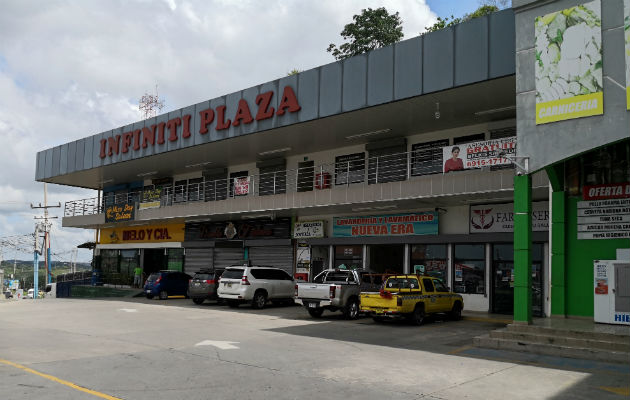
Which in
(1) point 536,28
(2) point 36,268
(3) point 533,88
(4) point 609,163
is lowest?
(2) point 36,268

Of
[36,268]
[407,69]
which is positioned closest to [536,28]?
[407,69]

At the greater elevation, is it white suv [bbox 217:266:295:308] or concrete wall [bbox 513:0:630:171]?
concrete wall [bbox 513:0:630:171]

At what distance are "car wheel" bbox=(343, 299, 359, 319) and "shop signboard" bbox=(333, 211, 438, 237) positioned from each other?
5378 mm

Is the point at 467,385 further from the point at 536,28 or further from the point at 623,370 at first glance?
the point at 536,28

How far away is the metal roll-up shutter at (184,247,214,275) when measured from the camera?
34.5 meters

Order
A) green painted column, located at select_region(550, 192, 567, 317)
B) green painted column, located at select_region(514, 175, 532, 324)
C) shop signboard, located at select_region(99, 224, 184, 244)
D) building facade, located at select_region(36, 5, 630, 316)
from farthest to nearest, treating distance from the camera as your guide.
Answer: shop signboard, located at select_region(99, 224, 184, 244)
building facade, located at select_region(36, 5, 630, 316)
green painted column, located at select_region(550, 192, 567, 317)
green painted column, located at select_region(514, 175, 532, 324)

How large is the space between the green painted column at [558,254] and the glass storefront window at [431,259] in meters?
6.73

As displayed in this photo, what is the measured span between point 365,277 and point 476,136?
7.53m

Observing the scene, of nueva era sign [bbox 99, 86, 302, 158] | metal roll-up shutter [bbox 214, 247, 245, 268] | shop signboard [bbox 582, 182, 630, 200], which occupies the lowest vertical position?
metal roll-up shutter [bbox 214, 247, 245, 268]

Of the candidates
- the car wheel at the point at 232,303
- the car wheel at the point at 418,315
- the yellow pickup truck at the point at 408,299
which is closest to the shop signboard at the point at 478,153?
the yellow pickup truck at the point at 408,299

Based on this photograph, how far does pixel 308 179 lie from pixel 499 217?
35.9ft

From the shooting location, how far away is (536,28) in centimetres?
1421

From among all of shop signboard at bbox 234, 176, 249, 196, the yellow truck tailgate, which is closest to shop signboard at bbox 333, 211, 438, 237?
shop signboard at bbox 234, 176, 249, 196

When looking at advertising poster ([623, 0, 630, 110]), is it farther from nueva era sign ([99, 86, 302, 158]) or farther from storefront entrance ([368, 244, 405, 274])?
storefront entrance ([368, 244, 405, 274])
